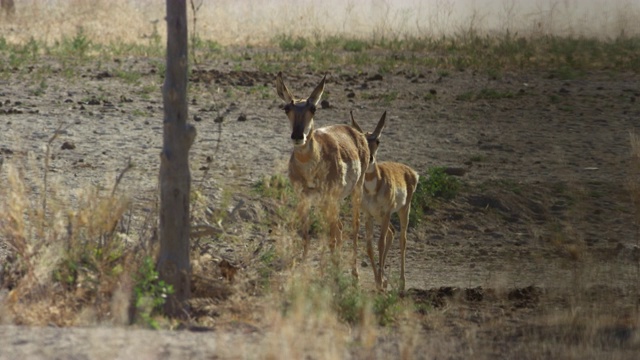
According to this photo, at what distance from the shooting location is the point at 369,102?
54.6 feet

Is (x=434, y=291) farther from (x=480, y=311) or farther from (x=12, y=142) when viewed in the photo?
(x=12, y=142)

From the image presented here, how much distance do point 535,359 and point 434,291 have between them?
2.89 m

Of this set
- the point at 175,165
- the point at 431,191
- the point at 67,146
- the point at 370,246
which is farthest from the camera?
the point at 67,146

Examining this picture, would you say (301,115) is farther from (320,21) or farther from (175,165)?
(320,21)

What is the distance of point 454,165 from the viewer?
45.3 feet

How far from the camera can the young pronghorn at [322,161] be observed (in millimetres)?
10297

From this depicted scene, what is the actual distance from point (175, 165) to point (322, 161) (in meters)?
3.20

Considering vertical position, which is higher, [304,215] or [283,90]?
[283,90]

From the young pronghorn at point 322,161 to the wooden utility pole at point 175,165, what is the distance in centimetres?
238

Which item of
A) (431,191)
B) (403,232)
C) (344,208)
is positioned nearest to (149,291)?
(403,232)

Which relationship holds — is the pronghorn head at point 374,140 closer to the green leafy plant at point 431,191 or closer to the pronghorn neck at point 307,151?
the pronghorn neck at point 307,151

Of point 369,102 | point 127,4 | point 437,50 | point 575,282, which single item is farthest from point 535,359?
point 127,4

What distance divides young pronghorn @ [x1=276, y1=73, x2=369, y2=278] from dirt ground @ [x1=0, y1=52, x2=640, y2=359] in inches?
25.9

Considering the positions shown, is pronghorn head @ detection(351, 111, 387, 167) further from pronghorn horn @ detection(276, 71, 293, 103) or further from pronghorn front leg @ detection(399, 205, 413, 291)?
pronghorn horn @ detection(276, 71, 293, 103)
